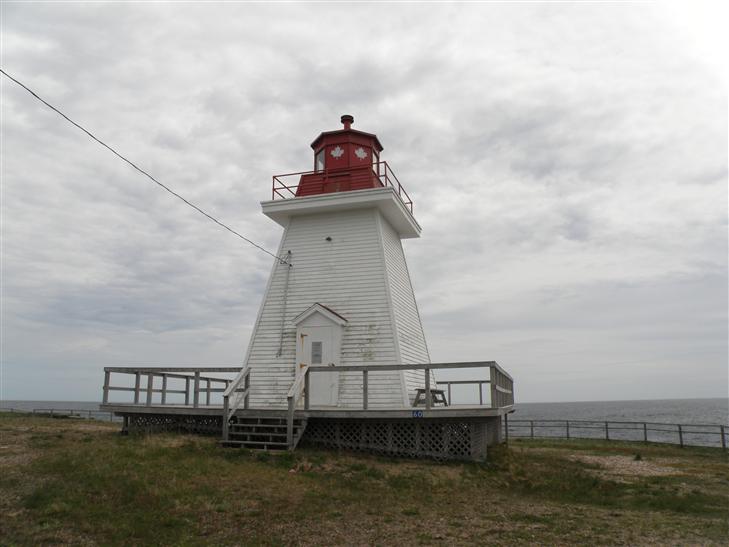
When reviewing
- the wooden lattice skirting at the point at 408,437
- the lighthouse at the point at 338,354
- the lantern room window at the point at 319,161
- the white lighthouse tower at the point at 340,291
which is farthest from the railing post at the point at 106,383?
the lantern room window at the point at 319,161

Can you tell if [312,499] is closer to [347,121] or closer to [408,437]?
[408,437]

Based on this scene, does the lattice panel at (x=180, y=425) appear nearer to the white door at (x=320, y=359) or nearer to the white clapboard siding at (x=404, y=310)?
the white door at (x=320, y=359)

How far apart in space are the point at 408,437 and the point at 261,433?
3212 mm

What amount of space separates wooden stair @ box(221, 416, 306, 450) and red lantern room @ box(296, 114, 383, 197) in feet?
21.7

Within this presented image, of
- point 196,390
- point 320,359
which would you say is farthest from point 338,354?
point 196,390

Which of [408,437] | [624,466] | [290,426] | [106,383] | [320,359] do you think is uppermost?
[320,359]

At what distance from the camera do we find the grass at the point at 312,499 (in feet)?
23.6

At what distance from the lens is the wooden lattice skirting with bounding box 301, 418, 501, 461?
12.4m

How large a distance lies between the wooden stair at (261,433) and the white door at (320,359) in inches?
61.9

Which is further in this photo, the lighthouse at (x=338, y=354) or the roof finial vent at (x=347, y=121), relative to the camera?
the roof finial vent at (x=347, y=121)

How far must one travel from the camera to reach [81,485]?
855 cm

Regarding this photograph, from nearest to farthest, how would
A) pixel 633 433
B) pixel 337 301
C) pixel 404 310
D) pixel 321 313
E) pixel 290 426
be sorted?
pixel 290 426, pixel 321 313, pixel 337 301, pixel 404 310, pixel 633 433

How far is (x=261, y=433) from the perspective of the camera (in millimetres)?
12547

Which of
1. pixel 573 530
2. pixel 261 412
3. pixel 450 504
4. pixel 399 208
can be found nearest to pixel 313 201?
pixel 399 208
